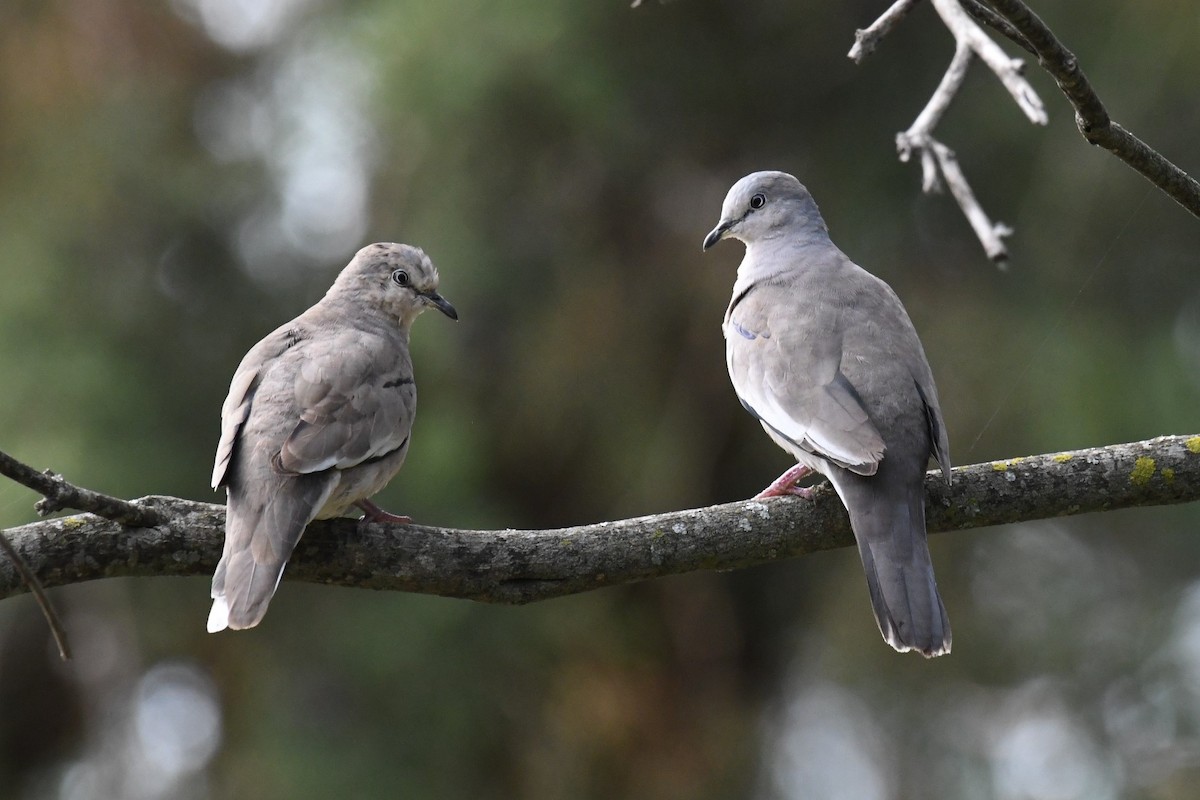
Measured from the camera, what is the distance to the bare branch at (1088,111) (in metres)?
2.66

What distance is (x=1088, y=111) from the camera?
9.77ft

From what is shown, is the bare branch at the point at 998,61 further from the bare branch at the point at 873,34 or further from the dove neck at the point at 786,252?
the dove neck at the point at 786,252

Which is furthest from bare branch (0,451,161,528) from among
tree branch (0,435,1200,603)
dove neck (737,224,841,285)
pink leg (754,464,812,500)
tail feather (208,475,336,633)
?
dove neck (737,224,841,285)

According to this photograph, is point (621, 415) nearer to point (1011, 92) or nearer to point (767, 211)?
point (767, 211)

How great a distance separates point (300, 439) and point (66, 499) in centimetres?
79

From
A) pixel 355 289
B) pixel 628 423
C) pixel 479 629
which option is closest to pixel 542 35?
pixel 628 423

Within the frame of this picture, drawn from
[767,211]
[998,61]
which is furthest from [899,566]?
[767,211]

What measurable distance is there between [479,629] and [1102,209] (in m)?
3.56

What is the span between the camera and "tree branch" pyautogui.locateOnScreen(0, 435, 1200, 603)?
10.4ft

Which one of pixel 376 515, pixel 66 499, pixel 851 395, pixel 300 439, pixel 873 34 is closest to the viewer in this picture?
pixel 66 499

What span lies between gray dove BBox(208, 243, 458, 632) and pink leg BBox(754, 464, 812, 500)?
1.05m

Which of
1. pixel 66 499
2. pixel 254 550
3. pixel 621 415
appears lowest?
pixel 621 415

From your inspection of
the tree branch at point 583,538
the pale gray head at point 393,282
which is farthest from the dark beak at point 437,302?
the tree branch at point 583,538

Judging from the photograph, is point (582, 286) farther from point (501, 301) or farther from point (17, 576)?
point (17, 576)
